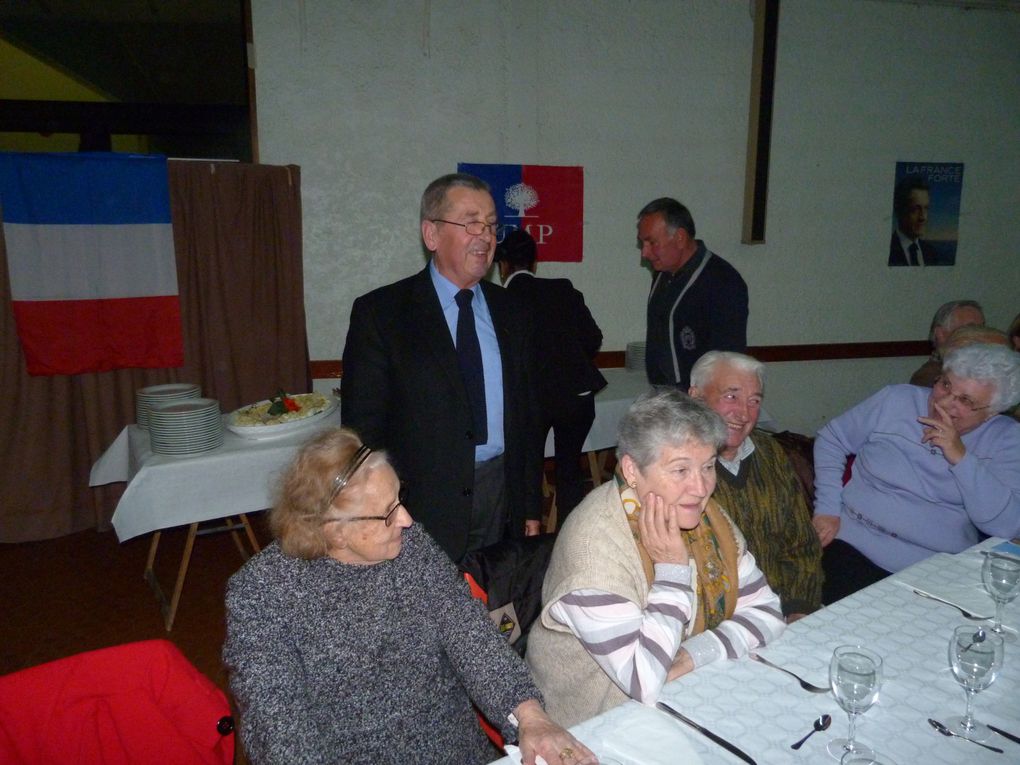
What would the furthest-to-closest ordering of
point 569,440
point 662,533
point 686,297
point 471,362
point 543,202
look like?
point 543,202
point 569,440
point 686,297
point 471,362
point 662,533

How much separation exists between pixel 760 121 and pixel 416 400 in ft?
14.0

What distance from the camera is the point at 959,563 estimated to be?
7.04ft

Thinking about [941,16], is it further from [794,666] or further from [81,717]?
[81,717]

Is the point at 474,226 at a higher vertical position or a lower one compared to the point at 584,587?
higher

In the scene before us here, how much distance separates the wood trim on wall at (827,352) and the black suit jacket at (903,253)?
70cm

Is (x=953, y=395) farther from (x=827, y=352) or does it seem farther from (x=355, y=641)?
(x=827, y=352)

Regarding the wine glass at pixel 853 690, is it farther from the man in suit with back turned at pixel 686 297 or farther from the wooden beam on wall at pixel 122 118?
the wooden beam on wall at pixel 122 118

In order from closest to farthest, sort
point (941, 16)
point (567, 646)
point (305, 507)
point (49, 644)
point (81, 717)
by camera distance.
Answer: point (81, 717) → point (305, 507) → point (567, 646) → point (49, 644) → point (941, 16)

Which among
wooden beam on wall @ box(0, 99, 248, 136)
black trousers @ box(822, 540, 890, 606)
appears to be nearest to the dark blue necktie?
black trousers @ box(822, 540, 890, 606)

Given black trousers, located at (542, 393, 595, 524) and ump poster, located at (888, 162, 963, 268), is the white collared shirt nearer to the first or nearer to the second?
black trousers, located at (542, 393, 595, 524)

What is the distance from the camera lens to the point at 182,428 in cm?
308

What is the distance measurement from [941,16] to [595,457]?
476cm

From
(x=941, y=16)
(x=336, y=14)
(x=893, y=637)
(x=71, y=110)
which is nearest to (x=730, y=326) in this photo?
(x=893, y=637)

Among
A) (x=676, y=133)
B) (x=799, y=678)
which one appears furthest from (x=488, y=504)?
(x=676, y=133)
